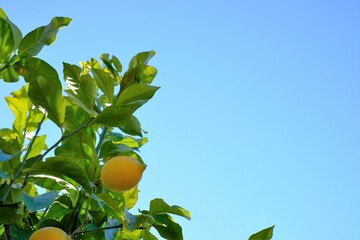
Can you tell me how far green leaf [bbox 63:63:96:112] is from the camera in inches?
50.4

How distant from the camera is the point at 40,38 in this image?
1273 millimetres

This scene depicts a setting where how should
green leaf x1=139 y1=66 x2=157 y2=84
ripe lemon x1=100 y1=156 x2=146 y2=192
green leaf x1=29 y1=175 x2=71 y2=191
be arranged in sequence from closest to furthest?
1. ripe lemon x1=100 y1=156 x2=146 y2=192
2. green leaf x1=29 y1=175 x2=71 y2=191
3. green leaf x1=139 y1=66 x2=157 y2=84

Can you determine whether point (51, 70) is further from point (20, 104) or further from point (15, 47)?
point (20, 104)

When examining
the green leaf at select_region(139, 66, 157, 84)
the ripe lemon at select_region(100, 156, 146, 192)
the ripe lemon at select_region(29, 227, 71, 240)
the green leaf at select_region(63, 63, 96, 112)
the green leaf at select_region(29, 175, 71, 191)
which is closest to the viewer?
the ripe lemon at select_region(29, 227, 71, 240)

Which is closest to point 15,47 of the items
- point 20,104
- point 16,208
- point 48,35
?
point 48,35

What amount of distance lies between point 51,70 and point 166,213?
1.40 ft

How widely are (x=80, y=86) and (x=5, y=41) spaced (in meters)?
0.20

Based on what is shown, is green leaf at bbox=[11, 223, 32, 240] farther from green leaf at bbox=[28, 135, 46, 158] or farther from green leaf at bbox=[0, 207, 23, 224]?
green leaf at bbox=[28, 135, 46, 158]

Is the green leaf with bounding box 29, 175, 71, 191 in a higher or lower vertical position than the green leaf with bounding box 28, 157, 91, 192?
higher

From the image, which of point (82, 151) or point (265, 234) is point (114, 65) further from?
point (265, 234)

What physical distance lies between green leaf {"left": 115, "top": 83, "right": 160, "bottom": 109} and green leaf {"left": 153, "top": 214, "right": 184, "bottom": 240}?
0.27 metres

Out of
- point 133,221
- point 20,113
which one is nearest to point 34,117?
point 20,113

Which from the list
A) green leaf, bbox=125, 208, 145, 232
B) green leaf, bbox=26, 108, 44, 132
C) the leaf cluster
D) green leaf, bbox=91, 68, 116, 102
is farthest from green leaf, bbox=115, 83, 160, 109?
green leaf, bbox=26, 108, 44, 132

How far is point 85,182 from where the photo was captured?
118 centimetres
